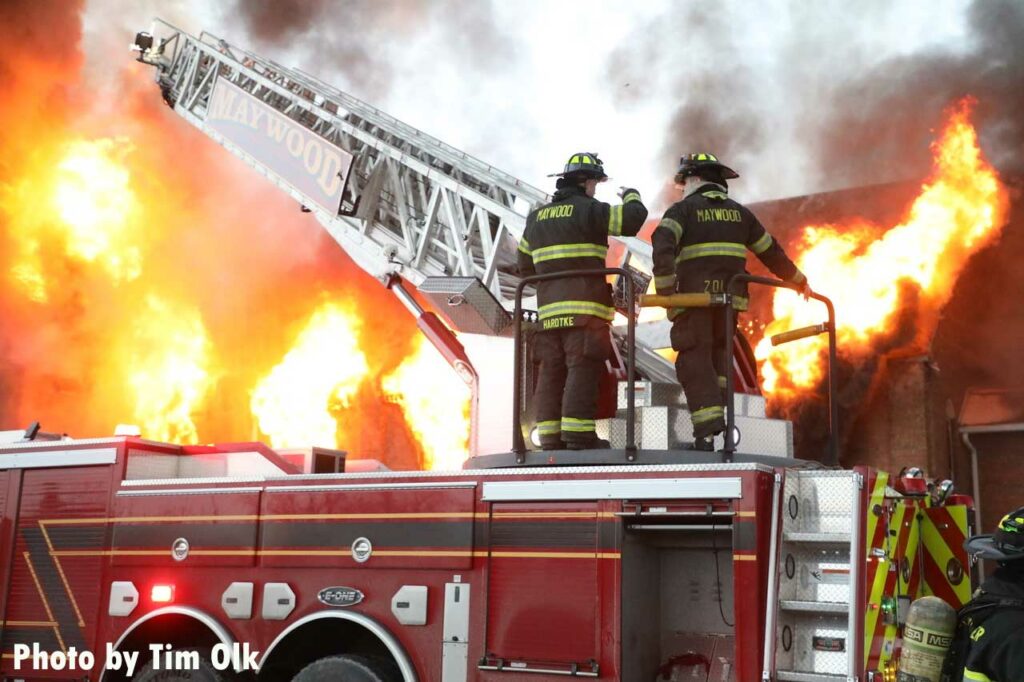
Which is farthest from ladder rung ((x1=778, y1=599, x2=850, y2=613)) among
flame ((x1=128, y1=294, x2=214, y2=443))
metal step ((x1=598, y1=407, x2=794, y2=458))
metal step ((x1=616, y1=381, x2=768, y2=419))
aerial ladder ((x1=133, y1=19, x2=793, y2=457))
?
flame ((x1=128, y1=294, x2=214, y2=443))

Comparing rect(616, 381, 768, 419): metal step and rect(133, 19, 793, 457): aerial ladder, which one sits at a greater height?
rect(133, 19, 793, 457): aerial ladder

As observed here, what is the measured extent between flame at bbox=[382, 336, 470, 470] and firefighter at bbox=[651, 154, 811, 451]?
860cm

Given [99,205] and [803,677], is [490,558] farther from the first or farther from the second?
[99,205]

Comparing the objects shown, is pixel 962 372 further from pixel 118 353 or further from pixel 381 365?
pixel 118 353

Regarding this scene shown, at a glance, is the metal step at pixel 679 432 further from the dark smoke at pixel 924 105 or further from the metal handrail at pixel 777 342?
the dark smoke at pixel 924 105

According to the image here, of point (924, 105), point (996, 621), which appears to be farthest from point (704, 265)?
point (924, 105)

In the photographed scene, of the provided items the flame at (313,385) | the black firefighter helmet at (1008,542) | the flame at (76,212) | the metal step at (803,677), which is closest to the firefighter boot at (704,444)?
the metal step at (803,677)

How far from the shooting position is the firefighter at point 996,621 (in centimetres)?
315

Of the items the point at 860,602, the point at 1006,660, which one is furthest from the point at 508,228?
the point at 1006,660

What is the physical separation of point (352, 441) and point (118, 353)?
432 centimetres

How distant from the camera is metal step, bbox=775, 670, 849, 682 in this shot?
425 centimetres

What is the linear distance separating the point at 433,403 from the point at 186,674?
9.65 meters

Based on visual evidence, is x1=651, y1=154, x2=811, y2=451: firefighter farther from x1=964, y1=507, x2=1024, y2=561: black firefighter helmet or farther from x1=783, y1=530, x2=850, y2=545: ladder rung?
x1=964, y1=507, x2=1024, y2=561: black firefighter helmet

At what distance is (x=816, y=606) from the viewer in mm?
4348
